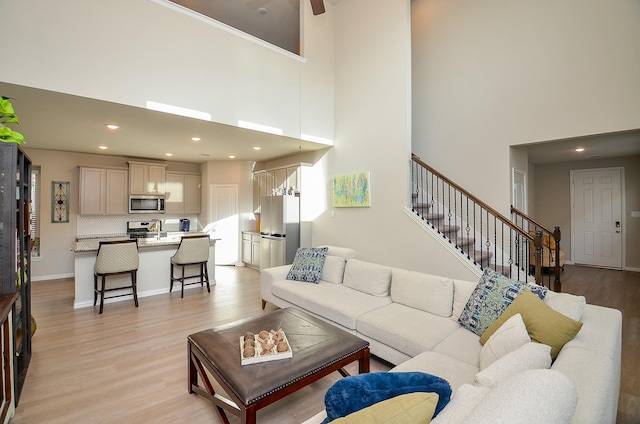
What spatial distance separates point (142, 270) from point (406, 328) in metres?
4.29

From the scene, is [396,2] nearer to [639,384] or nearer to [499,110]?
[499,110]

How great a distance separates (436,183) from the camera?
5273 millimetres

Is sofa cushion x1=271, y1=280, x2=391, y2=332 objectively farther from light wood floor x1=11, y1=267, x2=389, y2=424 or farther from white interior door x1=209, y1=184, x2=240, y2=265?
white interior door x1=209, y1=184, x2=240, y2=265

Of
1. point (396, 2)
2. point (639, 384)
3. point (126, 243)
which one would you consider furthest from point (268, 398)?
point (396, 2)

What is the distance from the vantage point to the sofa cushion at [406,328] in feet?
7.50

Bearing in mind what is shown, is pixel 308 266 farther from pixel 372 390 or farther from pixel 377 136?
pixel 372 390

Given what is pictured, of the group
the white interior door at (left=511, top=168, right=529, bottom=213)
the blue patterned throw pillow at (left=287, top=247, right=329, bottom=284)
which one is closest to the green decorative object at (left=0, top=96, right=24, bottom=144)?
the blue patterned throw pillow at (left=287, top=247, right=329, bottom=284)

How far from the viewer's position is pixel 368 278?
341 centimetres

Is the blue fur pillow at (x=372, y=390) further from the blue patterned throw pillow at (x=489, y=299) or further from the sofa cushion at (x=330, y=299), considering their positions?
the sofa cushion at (x=330, y=299)

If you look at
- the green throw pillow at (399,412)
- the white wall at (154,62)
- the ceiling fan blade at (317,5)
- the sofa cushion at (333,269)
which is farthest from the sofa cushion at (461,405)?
the ceiling fan blade at (317,5)

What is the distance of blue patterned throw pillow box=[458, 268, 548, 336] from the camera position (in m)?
2.22

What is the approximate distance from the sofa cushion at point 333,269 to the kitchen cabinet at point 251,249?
303cm

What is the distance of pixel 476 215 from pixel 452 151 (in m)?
1.17

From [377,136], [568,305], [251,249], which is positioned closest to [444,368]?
[568,305]
